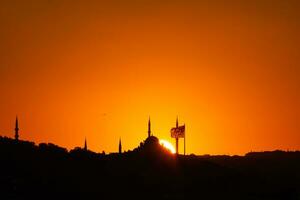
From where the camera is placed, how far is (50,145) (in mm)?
138000

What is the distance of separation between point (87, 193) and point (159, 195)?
11361 mm

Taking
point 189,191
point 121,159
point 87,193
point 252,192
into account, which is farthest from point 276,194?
point 87,193

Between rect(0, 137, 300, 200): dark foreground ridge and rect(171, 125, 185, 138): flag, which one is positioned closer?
rect(0, 137, 300, 200): dark foreground ridge

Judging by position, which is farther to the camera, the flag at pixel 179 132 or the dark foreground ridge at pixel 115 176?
the flag at pixel 179 132

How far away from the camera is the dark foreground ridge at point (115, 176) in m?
125

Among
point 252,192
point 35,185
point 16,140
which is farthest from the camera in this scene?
point 252,192

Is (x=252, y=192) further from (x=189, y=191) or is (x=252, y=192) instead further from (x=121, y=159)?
(x=121, y=159)

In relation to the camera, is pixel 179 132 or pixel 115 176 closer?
pixel 115 176

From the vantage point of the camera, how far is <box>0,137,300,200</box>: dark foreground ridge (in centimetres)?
12494

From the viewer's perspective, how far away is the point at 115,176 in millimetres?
134250

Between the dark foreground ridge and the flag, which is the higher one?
the flag

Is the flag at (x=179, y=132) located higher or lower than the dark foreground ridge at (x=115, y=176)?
higher

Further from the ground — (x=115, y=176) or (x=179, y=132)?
(x=179, y=132)

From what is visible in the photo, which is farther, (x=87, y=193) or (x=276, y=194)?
(x=276, y=194)
